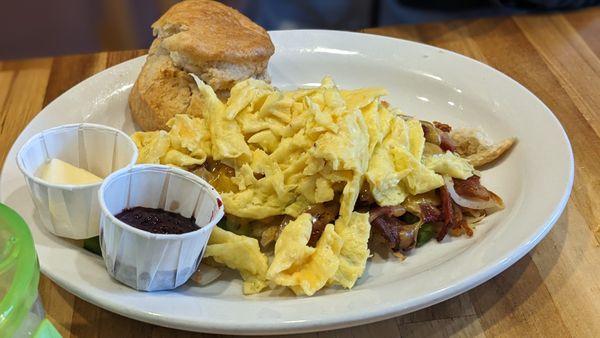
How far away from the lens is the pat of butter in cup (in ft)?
6.07

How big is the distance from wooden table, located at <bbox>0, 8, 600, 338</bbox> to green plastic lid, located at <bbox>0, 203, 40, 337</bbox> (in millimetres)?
573

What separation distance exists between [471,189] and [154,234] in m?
1.09

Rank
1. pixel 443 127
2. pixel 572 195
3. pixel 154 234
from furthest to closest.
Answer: pixel 443 127
pixel 572 195
pixel 154 234

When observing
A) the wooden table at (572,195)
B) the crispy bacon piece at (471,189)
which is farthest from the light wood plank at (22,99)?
the crispy bacon piece at (471,189)

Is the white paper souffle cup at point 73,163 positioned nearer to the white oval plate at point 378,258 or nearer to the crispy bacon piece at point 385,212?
the white oval plate at point 378,258

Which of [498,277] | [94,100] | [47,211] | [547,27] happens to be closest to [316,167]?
[498,277]

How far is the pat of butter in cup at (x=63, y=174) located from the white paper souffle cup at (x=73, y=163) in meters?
0.03

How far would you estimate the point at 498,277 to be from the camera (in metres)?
2.00

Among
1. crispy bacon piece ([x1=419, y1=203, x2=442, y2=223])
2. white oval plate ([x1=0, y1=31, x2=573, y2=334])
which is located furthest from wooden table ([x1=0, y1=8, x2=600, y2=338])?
crispy bacon piece ([x1=419, y1=203, x2=442, y2=223])

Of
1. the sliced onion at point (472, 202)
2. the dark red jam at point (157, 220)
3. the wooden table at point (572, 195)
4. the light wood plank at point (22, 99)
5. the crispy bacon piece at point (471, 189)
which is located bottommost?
the light wood plank at point (22, 99)

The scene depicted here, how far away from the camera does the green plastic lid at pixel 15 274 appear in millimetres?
1175

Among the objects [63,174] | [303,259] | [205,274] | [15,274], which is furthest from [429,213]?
[15,274]

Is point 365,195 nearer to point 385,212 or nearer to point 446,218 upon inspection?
point 385,212

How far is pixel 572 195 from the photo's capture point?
2.35 metres
